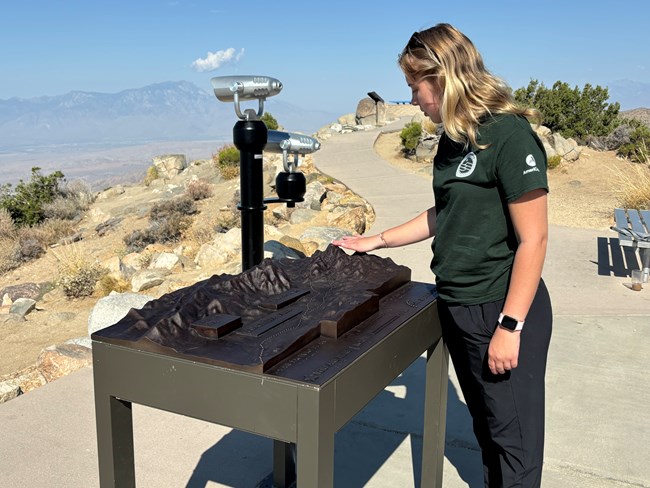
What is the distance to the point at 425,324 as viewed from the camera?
2.39 meters

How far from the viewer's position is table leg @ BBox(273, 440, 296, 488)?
2898mm

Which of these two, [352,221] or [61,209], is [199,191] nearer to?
[61,209]

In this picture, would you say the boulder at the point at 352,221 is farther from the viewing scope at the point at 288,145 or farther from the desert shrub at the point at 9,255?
the desert shrub at the point at 9,255

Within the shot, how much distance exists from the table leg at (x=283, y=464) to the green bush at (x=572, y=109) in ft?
59.9

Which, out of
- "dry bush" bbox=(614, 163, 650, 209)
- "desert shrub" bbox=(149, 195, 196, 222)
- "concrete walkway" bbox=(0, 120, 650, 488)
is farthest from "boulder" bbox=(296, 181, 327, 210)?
"concrete walkway" bbox=(0, 120, 650, 488)

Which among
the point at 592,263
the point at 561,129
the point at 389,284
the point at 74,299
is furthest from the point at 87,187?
the point at 389,284

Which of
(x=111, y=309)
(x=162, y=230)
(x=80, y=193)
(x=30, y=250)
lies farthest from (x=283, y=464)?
(x=80, y=193)

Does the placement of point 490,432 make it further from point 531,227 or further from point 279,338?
point 279,338

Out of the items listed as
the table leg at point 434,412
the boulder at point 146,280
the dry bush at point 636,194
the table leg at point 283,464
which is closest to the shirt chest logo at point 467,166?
the table leg at point 434,412

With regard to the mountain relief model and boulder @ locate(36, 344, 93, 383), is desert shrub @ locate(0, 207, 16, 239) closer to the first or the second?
boulder @ locate(36, 344, 93, 383)

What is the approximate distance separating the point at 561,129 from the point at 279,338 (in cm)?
1983

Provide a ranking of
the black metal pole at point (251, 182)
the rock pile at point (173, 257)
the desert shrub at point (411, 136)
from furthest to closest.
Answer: the desert shrub at point (411, 136), the rock pile at point (173, 257), the black metal pole at point (251, 182)

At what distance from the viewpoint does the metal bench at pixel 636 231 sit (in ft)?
19.9

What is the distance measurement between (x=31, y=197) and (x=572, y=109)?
15.9 metres
